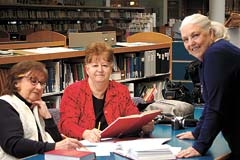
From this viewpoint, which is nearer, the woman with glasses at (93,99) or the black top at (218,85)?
the black top at (218,85)

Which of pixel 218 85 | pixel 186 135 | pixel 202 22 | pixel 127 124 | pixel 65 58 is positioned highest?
pixel 202 22

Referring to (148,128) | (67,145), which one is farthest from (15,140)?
Answer: (148,128)

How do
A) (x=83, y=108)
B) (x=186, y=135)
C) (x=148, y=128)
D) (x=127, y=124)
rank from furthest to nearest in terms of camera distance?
(x=83, y=108)
(x=148, y=128)
(x=186, y=135)
(x=127, y=124)

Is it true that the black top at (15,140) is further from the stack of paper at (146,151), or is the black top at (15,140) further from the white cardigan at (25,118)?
the stack of paper at (146,151)

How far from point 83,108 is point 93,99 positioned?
0.10 metres

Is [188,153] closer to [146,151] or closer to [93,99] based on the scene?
[146,151]

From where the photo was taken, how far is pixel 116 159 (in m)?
2.38

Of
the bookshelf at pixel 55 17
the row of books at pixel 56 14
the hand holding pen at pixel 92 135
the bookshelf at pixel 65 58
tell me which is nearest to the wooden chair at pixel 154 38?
the bookshelf at pixel 65 58

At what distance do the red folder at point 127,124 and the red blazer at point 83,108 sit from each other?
0.26 metres

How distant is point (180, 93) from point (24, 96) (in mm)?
1677

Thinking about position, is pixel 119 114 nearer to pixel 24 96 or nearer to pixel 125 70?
pixel 24 96

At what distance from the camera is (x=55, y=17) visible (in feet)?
41.3

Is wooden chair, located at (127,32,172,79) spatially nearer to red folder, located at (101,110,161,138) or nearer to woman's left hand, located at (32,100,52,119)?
red folder, located at (101,110,161,138)

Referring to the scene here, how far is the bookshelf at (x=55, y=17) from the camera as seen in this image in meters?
11.4
